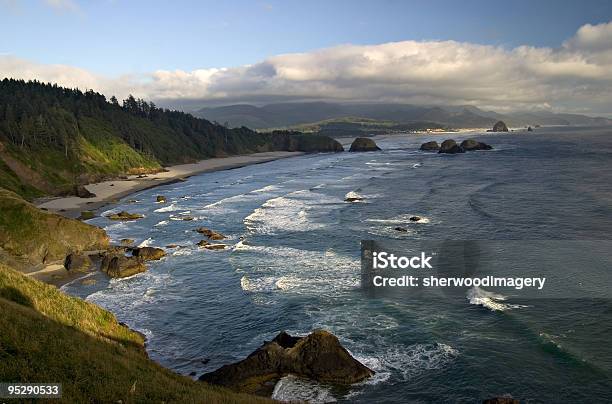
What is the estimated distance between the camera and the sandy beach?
280 ft

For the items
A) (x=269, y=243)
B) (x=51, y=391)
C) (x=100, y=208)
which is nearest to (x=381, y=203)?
(x=269, y=243)

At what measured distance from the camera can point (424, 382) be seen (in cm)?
2759

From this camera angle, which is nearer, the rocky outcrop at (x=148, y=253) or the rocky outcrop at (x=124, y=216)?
the rocky outcrop at (x=148, y=253)

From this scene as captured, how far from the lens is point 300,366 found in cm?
2873

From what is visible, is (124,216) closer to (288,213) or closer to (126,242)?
(126,242)

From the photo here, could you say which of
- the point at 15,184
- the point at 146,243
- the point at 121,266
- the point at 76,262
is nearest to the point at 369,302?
the point at 121,266

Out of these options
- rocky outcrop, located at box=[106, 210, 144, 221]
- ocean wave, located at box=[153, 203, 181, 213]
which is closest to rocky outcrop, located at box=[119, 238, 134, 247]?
rocky outcrop, located at box=[106, 210, 144, 221]

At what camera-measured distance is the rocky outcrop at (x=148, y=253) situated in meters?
54.3

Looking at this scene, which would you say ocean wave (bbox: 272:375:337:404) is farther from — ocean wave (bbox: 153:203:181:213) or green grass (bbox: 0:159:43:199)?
green grass (bbox: 0:159:43:199)

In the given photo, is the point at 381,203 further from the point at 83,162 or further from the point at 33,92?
the point at 33,92

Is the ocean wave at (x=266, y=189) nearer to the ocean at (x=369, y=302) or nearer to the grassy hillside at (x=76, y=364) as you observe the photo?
the ocean at (x=369, y=302)

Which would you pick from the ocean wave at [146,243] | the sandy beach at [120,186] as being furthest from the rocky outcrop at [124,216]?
the ocean wave at [146,243]

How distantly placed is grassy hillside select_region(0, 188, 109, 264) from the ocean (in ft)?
26.5

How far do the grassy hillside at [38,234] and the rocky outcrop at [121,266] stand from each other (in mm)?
6679
